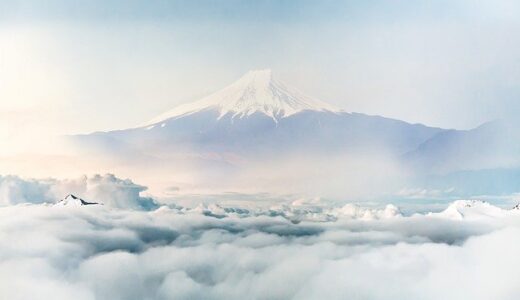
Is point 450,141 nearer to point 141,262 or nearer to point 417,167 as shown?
point 417,167

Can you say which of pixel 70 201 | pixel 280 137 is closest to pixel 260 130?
pixel 280 137

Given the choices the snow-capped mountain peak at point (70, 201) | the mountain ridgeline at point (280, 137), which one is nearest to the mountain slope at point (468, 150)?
the mountain ridgeline at point (280, 137)

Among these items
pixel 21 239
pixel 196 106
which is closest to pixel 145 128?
pixel 196 106

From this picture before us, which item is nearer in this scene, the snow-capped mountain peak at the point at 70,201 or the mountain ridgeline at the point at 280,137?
the snow-capped mountain peak at the point at 70,201

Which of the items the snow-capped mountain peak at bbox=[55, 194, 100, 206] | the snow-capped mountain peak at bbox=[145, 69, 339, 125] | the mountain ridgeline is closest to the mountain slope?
the mountain ridgeline

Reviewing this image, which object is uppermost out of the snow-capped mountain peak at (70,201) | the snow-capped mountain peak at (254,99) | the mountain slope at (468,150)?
the snow-capped mountain peak at (254,99)

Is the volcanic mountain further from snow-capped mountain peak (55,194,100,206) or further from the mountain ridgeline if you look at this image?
snow-capped mountain peak (55,194,100,206)

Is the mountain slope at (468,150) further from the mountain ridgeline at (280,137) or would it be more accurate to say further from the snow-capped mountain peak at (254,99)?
the snow-capped mountain peak at (254,99)

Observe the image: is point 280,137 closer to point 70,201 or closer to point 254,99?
point 254,99

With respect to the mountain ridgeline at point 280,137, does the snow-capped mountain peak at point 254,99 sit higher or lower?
higher
